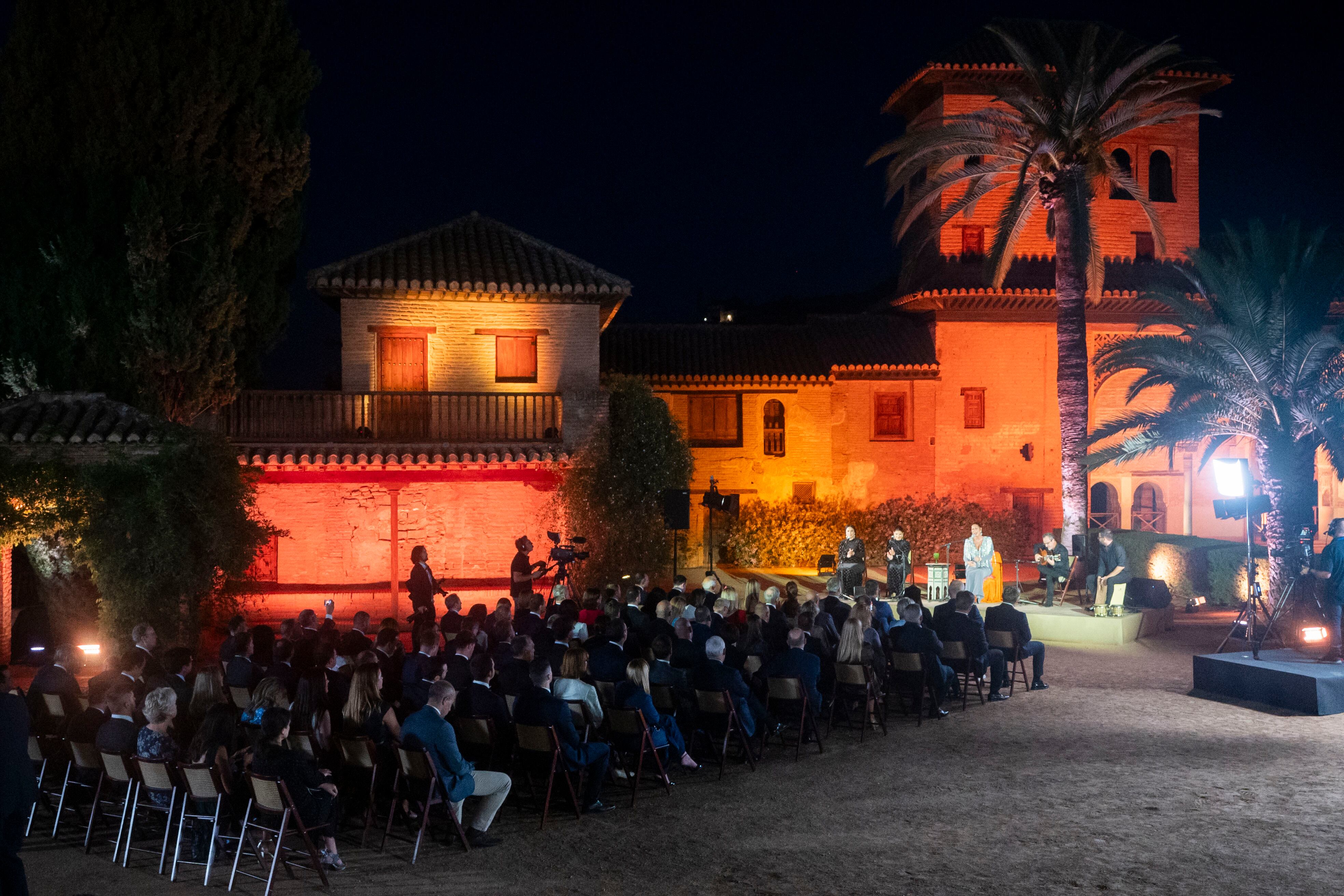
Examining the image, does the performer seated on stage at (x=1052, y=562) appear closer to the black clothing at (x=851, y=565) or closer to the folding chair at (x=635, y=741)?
the black clothing at (x=851, y=565)

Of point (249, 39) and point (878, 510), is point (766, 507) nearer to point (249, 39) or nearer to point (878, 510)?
point (878, 510)

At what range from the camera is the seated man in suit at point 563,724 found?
8688 mm

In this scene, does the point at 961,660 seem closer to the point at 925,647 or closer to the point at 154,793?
the point at 925,647

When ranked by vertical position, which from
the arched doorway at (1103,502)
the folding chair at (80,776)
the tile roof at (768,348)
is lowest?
the folding chair at (80,776)

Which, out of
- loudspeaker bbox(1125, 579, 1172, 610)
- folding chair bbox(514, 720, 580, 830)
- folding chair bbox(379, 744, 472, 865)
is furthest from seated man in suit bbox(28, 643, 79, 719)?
loudspeaker bbox(1125, 579, 1172, 610)

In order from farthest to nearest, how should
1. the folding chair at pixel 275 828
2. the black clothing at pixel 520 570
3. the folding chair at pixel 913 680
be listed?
the black clothing at pixel 520 570 < the folding chair at pixel 913 680 < the folding chair at pixel 275 828

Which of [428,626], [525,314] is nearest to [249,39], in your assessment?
[525,314]

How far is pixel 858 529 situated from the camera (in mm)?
25797

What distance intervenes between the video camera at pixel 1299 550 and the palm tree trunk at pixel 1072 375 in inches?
138

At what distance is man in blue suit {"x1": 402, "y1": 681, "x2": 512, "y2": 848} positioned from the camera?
7918mm

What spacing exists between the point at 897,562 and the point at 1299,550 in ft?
22.1

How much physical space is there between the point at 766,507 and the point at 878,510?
2.85m

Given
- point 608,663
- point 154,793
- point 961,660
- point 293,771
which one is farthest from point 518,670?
point 961,660

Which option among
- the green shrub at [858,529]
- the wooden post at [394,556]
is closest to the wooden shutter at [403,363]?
the wooden post at [394,556]
